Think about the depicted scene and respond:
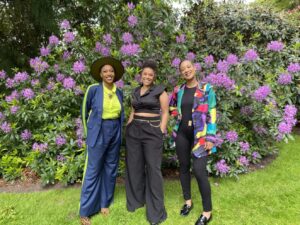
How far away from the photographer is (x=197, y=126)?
120 inches

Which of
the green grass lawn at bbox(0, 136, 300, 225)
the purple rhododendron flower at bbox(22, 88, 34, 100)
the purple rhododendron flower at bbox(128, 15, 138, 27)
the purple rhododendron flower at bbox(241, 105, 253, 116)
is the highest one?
the purple rhododendron flower at bbox(128, 15, 138, 27)

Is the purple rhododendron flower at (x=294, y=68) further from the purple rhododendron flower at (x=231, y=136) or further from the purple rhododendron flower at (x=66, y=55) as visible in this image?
the purple rhododendron flower at (x=66, y=55)

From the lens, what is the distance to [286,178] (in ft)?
14.3

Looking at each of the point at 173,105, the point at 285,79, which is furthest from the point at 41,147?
the point at 285,79

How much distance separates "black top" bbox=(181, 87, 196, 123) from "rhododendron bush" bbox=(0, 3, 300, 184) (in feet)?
3.49

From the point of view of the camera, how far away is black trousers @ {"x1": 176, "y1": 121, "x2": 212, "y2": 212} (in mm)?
3053

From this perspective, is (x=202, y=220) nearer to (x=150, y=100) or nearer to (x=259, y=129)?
(x=150, y=100)

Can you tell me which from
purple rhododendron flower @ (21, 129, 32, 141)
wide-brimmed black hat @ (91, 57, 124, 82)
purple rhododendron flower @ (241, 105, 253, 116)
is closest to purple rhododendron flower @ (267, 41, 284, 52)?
purple rhododendron flower @ (241, 105, 253, 116)

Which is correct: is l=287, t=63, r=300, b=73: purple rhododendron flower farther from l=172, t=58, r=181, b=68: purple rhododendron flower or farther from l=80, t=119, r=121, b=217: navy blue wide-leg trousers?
l=80, t=119, r=121, b=217: navy blue wide-leg trousers

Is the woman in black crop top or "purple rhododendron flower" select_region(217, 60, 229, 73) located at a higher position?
"purple rhododendron flower" select_region(217, 60, 229, 73)

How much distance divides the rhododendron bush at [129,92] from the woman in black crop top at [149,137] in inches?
32.9

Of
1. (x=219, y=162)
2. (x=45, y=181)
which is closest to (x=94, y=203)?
(x=45, y=181)

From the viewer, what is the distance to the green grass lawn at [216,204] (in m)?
3.36

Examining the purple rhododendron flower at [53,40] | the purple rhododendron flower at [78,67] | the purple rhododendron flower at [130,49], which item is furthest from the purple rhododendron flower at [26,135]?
the purple rhododendron flower at [130,49]
